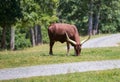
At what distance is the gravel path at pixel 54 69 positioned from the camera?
15.3 m

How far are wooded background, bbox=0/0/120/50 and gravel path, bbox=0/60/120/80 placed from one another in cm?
2427

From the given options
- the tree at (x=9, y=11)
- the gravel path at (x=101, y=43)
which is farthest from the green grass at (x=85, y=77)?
the gravel path at (x=101, y=43)

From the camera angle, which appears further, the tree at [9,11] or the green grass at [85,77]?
the tree at [9,11]

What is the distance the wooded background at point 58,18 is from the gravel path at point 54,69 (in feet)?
79.6

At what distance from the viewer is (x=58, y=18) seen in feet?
201

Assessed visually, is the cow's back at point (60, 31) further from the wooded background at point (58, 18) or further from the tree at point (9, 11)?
the wooded background at point (58, 18)

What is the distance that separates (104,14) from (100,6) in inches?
200

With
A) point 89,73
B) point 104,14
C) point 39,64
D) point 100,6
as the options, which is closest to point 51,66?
point 39,64

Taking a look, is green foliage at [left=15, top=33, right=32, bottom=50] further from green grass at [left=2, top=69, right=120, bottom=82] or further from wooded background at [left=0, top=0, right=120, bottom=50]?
green grass at [left=2, top=69, right=120, bottom=82]

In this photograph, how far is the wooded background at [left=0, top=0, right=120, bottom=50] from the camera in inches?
1761

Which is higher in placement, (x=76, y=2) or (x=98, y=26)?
(x=76, y=2)

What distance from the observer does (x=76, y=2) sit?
7088 centimetres

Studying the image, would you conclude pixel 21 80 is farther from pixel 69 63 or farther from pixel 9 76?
pixel 69 63

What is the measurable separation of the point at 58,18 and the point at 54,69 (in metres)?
44.8
